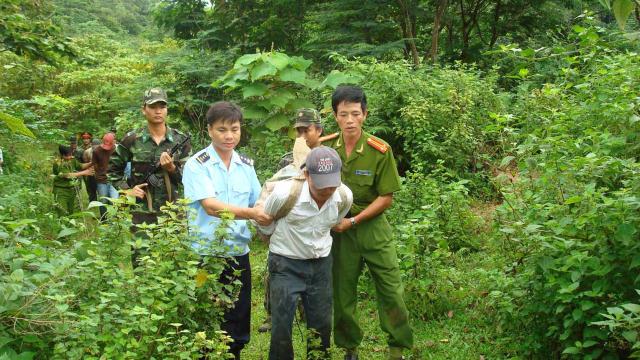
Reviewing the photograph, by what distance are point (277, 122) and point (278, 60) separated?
2.56 feet

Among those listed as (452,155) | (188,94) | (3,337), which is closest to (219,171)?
(3,337)

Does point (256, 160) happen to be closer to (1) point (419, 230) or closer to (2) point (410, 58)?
(1) point (419, 230)

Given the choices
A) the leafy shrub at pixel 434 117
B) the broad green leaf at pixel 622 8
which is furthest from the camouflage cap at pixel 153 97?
the leafy shrub at pixel 434 117

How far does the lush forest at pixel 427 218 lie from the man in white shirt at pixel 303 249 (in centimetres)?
40

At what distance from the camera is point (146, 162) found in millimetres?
4672

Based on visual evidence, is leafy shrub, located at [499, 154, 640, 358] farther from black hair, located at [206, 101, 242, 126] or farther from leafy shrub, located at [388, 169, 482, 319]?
black hair, located at [206, 101, 242, 126]

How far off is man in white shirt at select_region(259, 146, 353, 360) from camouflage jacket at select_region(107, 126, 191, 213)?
1339mm

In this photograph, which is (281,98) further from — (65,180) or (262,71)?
(65,180)

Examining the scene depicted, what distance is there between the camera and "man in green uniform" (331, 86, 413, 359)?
4.15 m

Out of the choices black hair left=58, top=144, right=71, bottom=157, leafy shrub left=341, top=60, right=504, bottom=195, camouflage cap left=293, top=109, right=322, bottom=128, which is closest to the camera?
camouflage cap left=293, top=109, right=322, bottom=128

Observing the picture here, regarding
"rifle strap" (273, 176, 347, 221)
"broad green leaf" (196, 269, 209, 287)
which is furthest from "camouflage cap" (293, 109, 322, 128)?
"broad green leaf" (196, 269, 209, 287)

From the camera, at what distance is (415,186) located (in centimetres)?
663

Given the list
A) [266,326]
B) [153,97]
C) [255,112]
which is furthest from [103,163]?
[266,326]

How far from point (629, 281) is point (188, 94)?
9.00 metres
